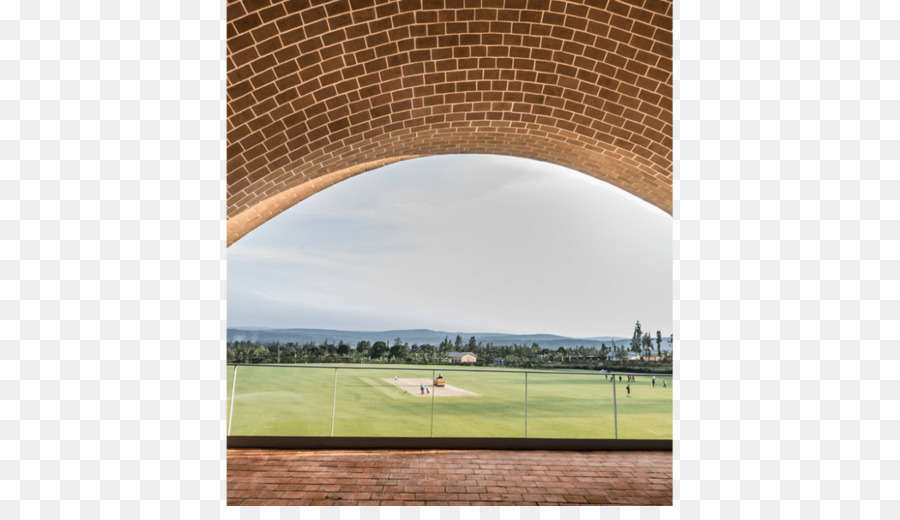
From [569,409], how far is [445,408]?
14123 mm

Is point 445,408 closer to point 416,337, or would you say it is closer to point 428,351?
point 428,351

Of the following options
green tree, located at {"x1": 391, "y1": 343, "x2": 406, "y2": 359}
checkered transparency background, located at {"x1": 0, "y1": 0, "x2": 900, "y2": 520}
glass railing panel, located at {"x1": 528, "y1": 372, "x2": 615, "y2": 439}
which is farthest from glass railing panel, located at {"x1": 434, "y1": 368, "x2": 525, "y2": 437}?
checkered transparency background, located at {"x1": 0, "y1": 0, "x2": 900, "y2": 520}

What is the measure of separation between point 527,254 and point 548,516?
219 feet

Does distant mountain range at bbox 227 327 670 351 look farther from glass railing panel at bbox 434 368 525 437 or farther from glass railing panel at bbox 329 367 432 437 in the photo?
glass railing panel at bbox 434 368 525 437

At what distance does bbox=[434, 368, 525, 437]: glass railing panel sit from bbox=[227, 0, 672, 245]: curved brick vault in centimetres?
3107

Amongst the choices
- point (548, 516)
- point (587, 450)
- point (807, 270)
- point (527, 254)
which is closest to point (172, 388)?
point (548, 516)

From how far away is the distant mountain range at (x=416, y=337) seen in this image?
47922 millimetres

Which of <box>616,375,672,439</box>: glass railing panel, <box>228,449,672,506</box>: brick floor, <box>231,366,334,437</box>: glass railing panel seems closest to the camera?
<box>228,449,672,506</box>: brick floor

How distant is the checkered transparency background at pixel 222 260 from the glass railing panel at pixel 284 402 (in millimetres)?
40340

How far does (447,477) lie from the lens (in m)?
4.35

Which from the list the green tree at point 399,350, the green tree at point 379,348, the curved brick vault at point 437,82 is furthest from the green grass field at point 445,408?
the curved brick vault at point 437,82

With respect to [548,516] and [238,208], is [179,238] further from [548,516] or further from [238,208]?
[238,208]

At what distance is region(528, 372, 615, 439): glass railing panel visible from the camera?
4084cm

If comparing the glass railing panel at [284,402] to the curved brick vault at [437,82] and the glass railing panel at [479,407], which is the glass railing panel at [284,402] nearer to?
the glass railing panel at [479,407]
